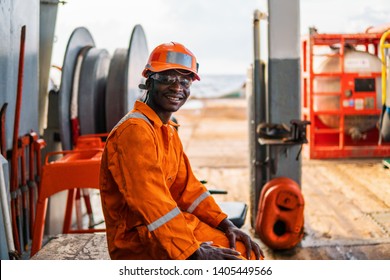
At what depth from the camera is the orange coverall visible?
2.10 meters

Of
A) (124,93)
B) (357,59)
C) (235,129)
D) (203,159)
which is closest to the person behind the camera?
(124,93)

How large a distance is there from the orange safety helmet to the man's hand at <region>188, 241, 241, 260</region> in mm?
772

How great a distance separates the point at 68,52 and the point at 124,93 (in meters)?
0.65

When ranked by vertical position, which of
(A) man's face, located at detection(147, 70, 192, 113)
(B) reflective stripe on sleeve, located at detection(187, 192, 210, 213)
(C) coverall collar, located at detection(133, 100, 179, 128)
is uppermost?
(A) man's face, located at detection(147, 70, 192, 113)

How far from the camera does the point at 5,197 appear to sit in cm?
297

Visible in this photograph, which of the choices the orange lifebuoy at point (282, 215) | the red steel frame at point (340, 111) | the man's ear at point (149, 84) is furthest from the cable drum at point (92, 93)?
the red steel frame at point (340, 111)

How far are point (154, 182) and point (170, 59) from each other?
0.55 metres

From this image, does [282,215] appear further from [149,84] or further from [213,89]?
[213,89]

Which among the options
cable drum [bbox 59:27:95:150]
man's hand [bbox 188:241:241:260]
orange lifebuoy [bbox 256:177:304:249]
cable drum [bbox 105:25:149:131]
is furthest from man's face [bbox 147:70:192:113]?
orange lifebuoy [bbox 256:177:304:249]

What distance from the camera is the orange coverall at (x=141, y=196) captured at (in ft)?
6.88

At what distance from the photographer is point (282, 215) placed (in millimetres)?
4617

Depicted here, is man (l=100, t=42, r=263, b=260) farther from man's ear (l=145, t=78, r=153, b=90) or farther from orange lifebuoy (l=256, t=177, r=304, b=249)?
orange lifebuoy (l=256, t=177, r=304, b=249)
